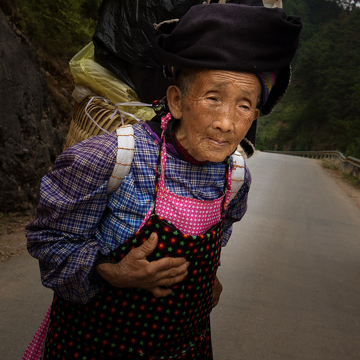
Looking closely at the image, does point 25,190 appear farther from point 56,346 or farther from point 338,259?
point 338,259

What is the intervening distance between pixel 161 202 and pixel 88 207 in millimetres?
259

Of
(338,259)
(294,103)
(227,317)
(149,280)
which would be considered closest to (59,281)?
(149,280)

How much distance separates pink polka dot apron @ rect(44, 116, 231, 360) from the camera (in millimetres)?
1336

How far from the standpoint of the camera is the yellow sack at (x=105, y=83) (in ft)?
6.31

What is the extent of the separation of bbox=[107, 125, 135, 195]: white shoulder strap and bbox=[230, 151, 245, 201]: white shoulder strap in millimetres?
492

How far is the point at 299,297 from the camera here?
3.96 meters

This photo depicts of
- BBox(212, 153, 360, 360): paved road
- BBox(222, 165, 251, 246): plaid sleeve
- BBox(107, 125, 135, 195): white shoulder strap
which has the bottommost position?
BBox(212, 153, 360, 360): paved road

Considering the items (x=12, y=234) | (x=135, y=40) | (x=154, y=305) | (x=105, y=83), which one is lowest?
(x=12, y=234)

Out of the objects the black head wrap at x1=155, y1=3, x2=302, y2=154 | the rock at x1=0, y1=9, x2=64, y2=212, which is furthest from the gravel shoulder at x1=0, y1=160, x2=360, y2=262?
the black head wrap at x1=155, y1=3, x2=302, y2=154

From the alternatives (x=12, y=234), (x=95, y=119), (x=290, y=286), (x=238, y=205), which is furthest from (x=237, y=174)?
(x=12, y=234)

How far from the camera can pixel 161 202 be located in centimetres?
136

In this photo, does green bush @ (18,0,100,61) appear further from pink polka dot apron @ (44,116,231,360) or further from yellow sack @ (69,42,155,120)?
pink polka dot apron @ (44,116,231,360)

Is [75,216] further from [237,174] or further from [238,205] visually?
[238,205]

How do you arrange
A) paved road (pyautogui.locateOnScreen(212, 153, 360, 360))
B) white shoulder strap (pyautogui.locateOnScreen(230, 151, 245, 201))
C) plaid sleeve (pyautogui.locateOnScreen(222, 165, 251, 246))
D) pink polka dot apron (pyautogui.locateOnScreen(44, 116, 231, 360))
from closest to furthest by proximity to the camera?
1. pink polka dot apron (pyautogui.locateOnScreen(44, 116, 231, 360))
2. white shoulder strap (pyautogui.locateOnScreen(230, 151, 245, 201))
3. plaid sleeve (pyautogui.locateOnScreen(222, 165, 251, 246))
4. paved road (pyautogui.locateOnScreen(212, 153, 360, 360))
